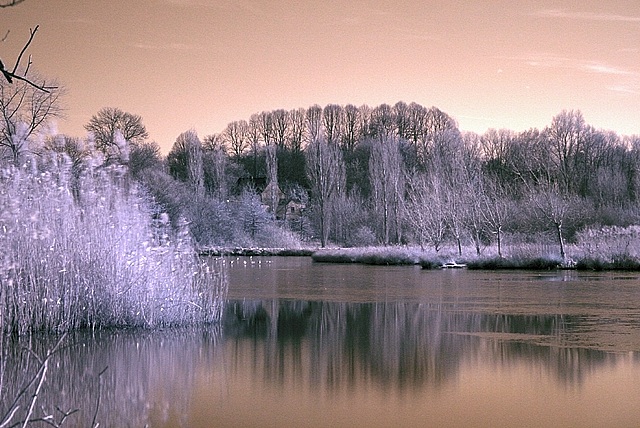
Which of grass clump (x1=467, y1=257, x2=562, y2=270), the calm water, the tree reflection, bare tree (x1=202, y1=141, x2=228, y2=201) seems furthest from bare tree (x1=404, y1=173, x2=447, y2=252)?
bare tree (x1=202, y1=141, x2=228, y2=201)

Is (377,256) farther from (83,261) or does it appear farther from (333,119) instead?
(333,119)

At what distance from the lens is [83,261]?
32.1 ft

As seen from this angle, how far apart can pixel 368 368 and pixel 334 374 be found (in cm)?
47

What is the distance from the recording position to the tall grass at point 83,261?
Answer: 939 cm

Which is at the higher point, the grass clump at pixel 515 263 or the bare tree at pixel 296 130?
the bare tree at pixel 296 130

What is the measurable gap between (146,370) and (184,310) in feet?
9.98

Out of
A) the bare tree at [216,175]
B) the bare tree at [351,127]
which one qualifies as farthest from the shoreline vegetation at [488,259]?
the bare tree at [351,127]

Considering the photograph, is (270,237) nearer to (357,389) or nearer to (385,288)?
(385,288)

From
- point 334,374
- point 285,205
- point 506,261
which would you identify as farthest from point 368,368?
point 285,205

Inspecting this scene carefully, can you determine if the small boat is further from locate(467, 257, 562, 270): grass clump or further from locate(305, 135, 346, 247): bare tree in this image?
locate(305, 135, 346, 247): bare tree

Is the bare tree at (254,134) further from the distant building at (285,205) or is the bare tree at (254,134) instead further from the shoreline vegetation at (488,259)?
the shoreline vegetation at (488,259)

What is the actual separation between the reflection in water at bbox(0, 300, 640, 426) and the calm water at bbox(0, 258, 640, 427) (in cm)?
2

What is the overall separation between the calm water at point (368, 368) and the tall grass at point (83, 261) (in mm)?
472

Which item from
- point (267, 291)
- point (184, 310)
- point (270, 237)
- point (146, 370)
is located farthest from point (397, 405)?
point (270, 237)
